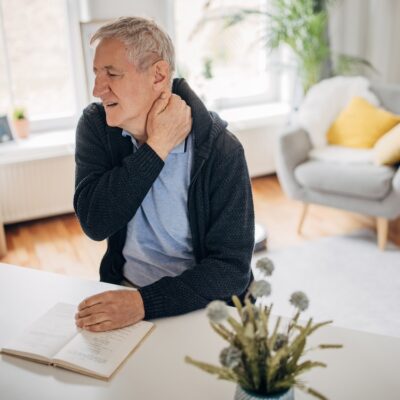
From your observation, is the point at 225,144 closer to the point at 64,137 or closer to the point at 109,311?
the point at 109,311

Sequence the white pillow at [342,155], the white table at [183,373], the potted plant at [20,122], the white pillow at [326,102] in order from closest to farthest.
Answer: the white table at [183,373]
the white pillow at [342,155]
the white pillow at [326,102]
the potted plant at [20,122]

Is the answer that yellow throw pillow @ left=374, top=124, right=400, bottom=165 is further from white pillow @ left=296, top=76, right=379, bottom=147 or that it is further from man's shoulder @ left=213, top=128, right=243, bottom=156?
man's shoulder @ left=213, top=128, right=243, bottom=156

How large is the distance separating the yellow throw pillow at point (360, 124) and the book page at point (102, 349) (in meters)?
2.38

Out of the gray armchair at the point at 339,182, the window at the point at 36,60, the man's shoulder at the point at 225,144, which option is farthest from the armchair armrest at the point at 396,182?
the window at the point at 36,60

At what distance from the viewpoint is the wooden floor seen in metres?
3.03

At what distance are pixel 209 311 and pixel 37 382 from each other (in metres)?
0.46

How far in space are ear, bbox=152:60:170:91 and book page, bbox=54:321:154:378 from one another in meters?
0.59

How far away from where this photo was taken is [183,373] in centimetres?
100

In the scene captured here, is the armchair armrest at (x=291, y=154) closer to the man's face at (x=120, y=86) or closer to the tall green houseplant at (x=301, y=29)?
the tall green houseplant at (x=301, y=29)

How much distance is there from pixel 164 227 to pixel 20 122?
2.30m

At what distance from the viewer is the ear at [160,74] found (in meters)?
1.38

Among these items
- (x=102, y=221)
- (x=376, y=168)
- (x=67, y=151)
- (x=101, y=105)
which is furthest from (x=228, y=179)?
(x=67, y=151)

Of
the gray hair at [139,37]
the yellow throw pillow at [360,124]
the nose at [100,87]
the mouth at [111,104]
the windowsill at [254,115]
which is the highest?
the gray hair at [139,37]

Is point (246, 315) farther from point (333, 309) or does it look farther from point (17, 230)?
point (17, 230)
